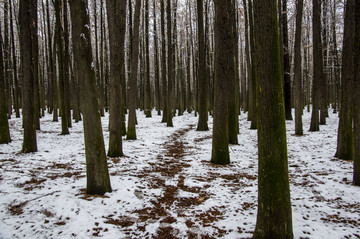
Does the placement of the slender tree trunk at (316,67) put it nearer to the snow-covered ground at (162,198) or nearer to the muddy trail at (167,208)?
the snow-covered ground at (162,198)

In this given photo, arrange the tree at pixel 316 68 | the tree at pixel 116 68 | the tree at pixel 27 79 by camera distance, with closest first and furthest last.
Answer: the tree at pixel 116 68 < the tree at pixel 27 79 < the tree at pixel 316 68

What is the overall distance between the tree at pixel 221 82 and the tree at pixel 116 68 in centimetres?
303

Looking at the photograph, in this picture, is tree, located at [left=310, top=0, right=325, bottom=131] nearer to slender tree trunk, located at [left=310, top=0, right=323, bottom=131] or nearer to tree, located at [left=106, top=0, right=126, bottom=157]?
slender tree trunk, located at [left=310, top=0, right=323, bottom=131]

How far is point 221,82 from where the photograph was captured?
21.7 feet

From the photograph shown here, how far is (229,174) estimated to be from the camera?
19.1ft

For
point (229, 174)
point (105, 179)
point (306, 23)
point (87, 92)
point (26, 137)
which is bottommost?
point (229, 174)

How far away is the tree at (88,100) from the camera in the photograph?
3766mm

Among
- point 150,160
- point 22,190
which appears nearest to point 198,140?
point 150,160

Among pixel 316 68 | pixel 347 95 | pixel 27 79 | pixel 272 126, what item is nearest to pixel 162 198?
pixel 272 126

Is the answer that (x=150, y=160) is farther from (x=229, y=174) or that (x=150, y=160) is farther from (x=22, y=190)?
(x=22, y=190)

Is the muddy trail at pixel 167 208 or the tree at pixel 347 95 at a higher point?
the tree at pixel 347 95

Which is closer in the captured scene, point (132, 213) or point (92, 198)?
point (132, 213)

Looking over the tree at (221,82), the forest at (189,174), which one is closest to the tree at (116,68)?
the forest at (189,174)

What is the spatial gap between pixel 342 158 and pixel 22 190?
8120 mm
